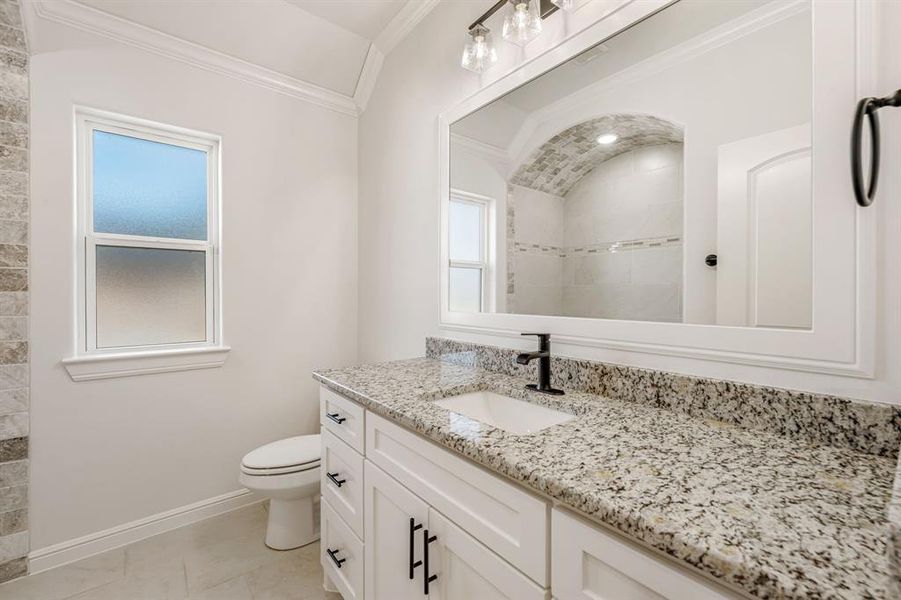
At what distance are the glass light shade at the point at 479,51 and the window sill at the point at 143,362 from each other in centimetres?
191

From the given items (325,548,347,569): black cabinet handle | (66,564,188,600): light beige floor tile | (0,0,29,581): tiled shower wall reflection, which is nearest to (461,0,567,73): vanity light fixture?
(0,0,29,581): tiled shower wall reflection

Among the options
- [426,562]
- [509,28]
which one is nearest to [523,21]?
[509,28]

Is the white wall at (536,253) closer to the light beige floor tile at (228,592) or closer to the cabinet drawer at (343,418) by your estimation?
the cabinet drawer at (343,418)

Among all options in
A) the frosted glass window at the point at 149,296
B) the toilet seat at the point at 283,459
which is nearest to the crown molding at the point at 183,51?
the frosted glass window at the point at 149,296

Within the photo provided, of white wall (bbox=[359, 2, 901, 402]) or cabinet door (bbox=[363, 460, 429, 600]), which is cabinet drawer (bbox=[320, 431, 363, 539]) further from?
white wall (bbox=[359, 2, 901, 402])

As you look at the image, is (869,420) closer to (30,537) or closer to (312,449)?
(312,449)

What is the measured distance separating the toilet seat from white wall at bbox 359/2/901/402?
67 centimetres

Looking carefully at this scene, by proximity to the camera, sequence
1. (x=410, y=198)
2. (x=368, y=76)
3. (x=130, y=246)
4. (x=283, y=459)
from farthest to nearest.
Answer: (x=368, y=76), (x=410, y=198), (x=130, y=246), (x=283, y=459)

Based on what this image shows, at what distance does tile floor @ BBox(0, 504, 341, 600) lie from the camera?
1.62m

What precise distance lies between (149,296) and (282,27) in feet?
5.36

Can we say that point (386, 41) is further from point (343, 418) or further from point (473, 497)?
point (473, 497)

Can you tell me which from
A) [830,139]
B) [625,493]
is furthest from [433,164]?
[625,493]

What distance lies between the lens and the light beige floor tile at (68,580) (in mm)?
1609

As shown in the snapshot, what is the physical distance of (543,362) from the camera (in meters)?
1.32
